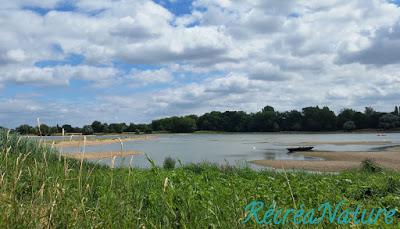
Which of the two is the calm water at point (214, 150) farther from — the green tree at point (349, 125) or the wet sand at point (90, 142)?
the green tree at point (349, 125)

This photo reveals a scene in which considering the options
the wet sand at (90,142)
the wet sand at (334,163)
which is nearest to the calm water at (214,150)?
the wet sand at (90,142)

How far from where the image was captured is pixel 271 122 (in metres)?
160

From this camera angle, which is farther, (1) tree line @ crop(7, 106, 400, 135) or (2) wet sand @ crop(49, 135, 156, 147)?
(1) tree line @ crop(7, 106, 400, 135)

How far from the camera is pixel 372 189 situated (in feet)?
36.5

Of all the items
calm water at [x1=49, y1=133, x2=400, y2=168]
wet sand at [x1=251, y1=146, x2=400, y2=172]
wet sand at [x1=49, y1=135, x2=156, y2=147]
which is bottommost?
wet sand at [x1=251, y1=146, x2=400, y2=172]

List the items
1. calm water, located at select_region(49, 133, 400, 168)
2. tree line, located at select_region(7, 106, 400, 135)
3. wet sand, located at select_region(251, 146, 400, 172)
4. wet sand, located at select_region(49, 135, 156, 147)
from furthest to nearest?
tree line, located at select_region(7, 106, 400, 135)
calm water, located at select_region(49, 133, 400, 168)
wet sand, located at select_region(251, 146, 400, 172)
wet sand, located at select_region(49, 135, 156, 147)

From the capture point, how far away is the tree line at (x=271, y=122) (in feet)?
462

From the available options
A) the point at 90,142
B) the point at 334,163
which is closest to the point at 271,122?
the point at 90,142

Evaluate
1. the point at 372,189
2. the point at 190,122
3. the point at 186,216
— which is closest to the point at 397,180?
the point at 372,189

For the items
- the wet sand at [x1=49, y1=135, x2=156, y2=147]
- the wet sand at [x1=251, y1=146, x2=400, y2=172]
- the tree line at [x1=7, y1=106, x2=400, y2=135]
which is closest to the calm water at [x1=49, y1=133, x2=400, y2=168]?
the wet sand at [x1=49, y1=135, x2=156, y2=147]

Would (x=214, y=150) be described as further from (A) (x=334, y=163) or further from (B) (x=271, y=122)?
(B) (x=271, y=122)

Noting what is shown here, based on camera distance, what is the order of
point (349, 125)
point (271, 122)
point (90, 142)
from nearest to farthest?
point (90, 142) → point (349, 125) → point (271, 122)

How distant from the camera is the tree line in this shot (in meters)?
141

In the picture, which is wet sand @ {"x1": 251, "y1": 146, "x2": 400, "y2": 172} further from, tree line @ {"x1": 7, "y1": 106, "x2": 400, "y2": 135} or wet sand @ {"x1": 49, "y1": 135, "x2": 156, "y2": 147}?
tree line @ {"x1": 7, "y1": 106, "x2": 400, "y2": 135}
